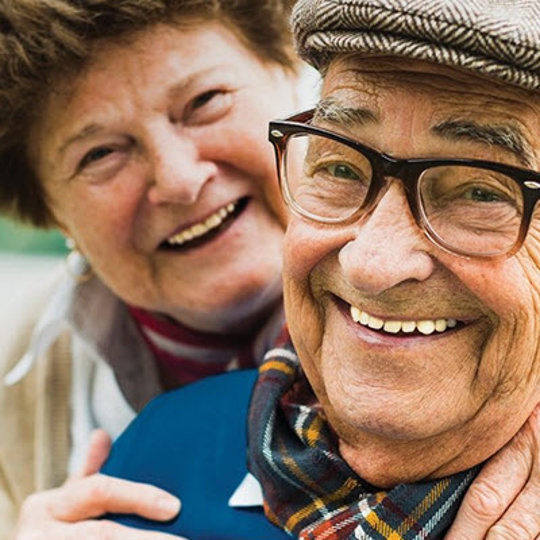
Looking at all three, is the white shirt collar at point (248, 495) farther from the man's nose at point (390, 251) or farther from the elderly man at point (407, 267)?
the man's nose at point (390, 251)

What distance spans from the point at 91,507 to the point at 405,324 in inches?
30.9

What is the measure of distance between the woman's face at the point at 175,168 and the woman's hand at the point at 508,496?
977 mm

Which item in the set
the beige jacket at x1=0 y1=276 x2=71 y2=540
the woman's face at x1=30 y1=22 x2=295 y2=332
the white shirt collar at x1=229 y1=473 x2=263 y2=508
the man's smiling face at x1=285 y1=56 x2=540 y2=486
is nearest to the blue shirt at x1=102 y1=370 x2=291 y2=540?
the white shirt collar at x1=229 y1=473 x2=263 y2=508

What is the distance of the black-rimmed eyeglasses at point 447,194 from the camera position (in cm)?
145

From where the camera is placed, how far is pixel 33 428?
9.59 feet

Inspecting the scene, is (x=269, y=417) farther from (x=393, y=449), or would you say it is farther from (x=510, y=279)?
(x=510, y=279)

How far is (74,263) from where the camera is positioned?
296 cm

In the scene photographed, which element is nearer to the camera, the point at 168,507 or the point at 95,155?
the point at 168,507


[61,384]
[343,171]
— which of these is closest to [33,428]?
[61,384]

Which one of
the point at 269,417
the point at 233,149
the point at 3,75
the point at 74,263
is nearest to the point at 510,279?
the point at 269,417

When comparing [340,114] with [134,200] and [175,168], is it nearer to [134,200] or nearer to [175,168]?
[175,168]

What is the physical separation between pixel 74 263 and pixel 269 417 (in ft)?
4.24

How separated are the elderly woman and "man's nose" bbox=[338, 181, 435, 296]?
638mm

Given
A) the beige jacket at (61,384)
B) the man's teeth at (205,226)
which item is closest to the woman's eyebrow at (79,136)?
the man's teeth at (205,226)
